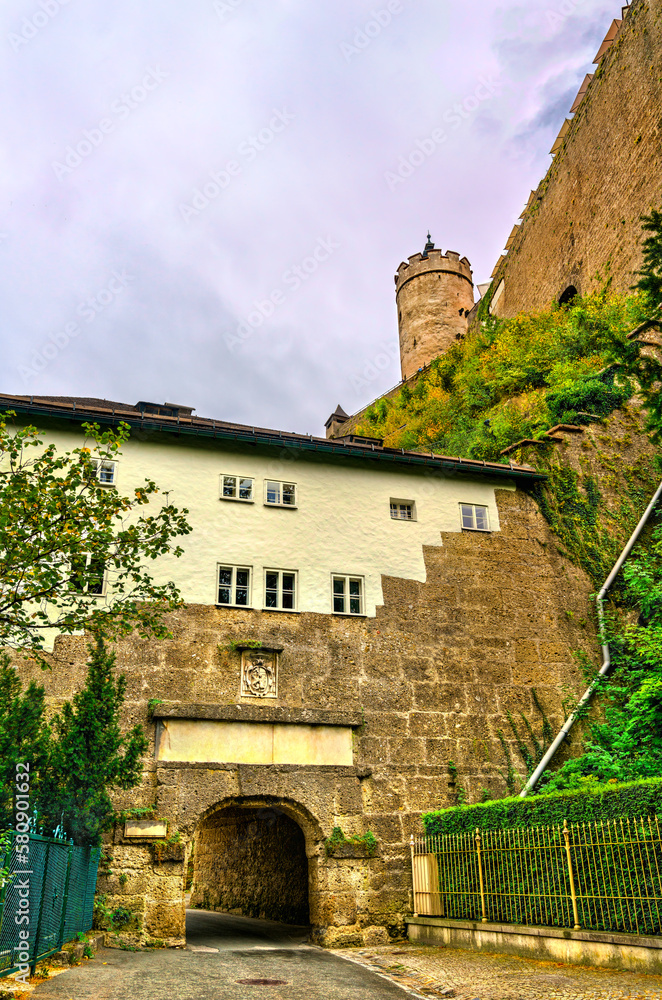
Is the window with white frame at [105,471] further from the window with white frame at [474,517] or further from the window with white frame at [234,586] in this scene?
the window with white frame at [474,517]

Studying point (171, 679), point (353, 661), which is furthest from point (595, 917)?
point (171, 679)

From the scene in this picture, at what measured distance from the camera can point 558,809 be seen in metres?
11.8

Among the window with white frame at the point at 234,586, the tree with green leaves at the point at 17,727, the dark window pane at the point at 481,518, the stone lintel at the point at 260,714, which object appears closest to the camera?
the tree with green leaves at the point at 17,727

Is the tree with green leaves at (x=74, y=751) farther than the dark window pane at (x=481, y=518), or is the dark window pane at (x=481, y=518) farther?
the dark window pane at (x=481, y=518)

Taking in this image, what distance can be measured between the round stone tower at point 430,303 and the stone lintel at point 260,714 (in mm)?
36331

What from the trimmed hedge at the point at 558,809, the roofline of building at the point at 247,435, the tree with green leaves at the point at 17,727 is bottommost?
the trimmed hedge at the point at 558,809

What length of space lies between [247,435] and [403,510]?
3904 mm

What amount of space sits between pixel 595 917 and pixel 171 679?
26.0 feet

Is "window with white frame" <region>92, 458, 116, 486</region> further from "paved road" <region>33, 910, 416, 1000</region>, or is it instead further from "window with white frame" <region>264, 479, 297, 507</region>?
"paved road" <region>33, 910, 416, 1000</region>

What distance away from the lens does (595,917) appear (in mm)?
10297

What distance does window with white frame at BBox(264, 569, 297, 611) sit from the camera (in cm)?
1593

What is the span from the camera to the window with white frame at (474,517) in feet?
59.7

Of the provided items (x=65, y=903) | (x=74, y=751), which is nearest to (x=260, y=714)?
(x=74, y=751)
